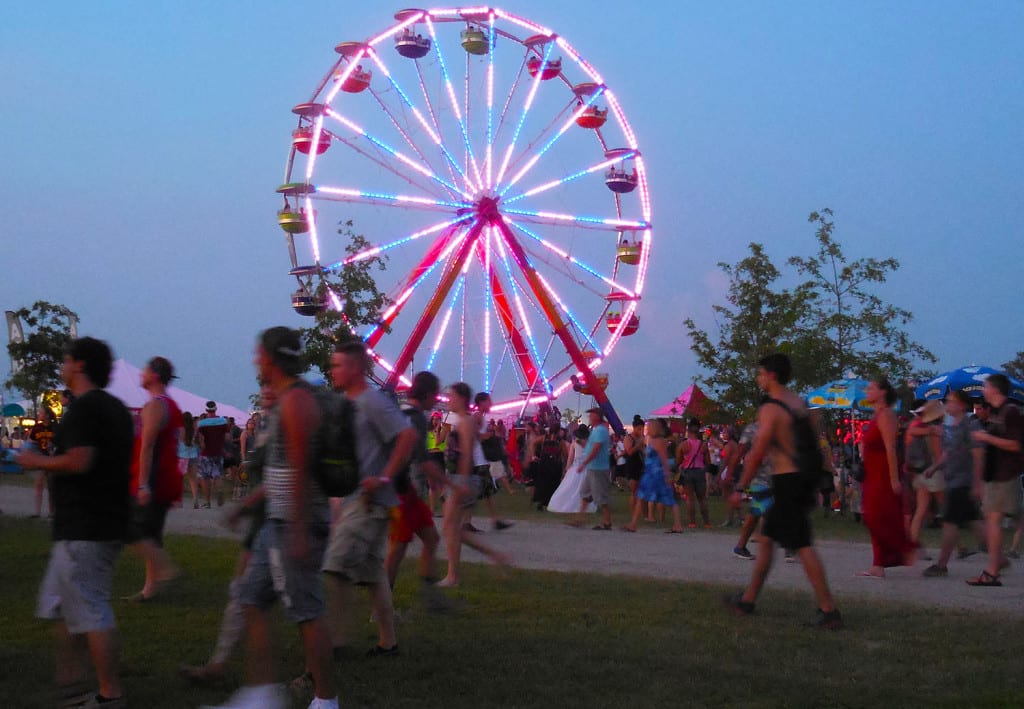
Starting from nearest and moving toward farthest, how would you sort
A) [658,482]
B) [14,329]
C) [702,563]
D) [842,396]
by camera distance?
[702,563]
[658,482]
[842,396]
[14,329]

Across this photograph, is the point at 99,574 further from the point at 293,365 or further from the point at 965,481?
the point at 965,481

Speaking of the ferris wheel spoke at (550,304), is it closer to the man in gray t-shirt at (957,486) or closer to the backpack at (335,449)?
the man in gray t-shirt at (957,486)

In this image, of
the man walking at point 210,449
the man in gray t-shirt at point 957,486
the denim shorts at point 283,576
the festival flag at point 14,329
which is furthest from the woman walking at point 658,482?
the festival flag at point 14,329

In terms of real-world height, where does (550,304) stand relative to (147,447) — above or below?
above

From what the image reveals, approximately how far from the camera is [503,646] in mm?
6820

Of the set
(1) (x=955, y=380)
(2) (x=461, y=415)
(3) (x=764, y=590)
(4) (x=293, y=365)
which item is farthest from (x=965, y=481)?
(1) (x=955, y=380)

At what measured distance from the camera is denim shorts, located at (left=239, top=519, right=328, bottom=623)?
15.8 feet

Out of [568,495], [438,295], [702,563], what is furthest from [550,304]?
[702,563]

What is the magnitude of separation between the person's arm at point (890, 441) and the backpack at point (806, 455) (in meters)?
2.53

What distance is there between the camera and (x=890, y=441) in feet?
32.4

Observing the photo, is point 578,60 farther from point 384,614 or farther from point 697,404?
point 384,614

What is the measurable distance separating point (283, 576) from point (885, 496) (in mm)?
6369

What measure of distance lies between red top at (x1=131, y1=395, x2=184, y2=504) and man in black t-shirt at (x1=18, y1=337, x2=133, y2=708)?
2.97m

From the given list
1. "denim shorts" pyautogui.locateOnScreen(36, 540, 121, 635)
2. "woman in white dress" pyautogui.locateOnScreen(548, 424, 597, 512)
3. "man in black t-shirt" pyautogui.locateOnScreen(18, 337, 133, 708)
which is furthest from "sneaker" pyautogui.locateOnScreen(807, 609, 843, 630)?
"woman in white dress" pyautogui.locateOnScreen(548, 424, 597, 512)
